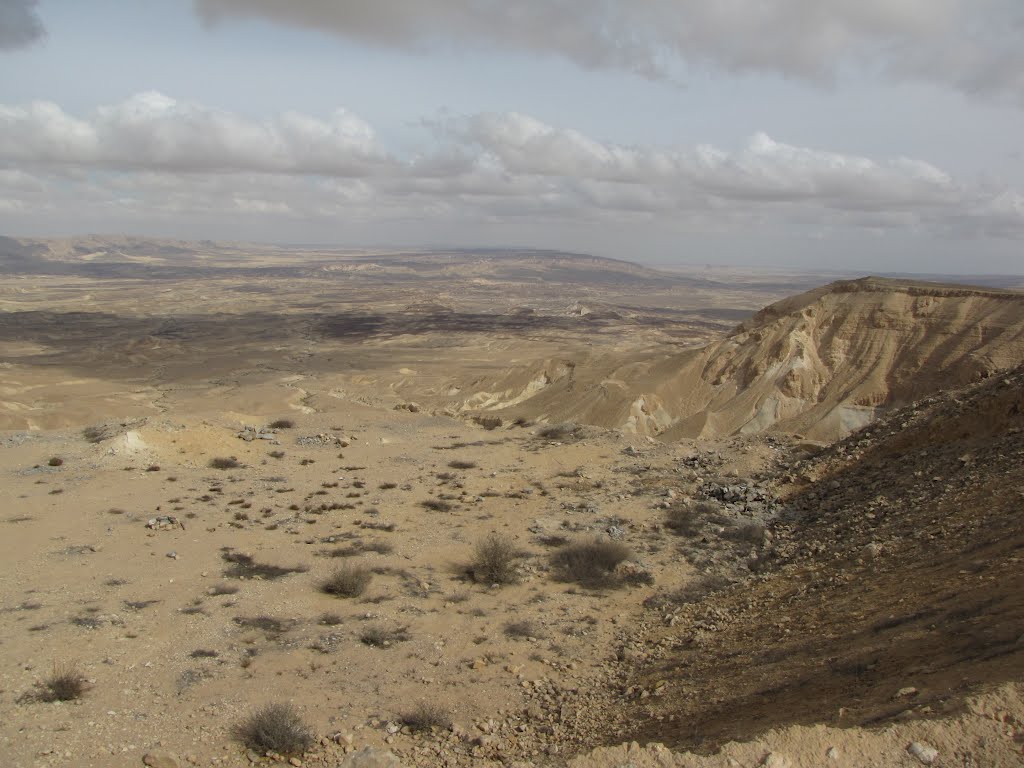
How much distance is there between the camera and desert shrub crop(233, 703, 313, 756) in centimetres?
712

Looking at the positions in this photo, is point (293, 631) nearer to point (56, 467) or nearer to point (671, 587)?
point (671, 587)

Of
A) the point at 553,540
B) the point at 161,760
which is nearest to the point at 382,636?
the point at 161,760

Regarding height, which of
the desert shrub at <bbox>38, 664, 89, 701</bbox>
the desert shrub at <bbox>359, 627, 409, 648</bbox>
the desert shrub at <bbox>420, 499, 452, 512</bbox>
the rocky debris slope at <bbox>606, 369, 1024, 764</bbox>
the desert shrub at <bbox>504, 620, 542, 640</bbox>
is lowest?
the desert shrub at <bbox>420, 499, 452, 512</bbox>

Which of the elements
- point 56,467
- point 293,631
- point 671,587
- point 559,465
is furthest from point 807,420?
point 56,467

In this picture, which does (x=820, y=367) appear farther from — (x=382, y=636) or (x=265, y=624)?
(x=265, y=624)

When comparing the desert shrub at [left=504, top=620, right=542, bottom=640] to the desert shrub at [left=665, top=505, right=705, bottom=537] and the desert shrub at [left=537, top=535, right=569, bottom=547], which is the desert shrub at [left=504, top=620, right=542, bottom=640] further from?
the desert shrub at [left=665, top=505, right=705, bottom=537]

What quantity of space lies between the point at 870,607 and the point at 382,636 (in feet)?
22.7

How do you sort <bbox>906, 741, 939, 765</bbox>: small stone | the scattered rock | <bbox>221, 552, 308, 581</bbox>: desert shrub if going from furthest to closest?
<bbox>221, 552, 308, 581</bbox>: desert shrub, the scattered rock, <bbox>906, 741, 939, 765</bbox>: small stone

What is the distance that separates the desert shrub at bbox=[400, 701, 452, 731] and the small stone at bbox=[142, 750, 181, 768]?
7.83 feet

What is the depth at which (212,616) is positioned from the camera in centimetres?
1081

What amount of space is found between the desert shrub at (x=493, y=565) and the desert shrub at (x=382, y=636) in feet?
8.18

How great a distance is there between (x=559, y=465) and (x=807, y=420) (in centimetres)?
1635

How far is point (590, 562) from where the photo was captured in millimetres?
12992

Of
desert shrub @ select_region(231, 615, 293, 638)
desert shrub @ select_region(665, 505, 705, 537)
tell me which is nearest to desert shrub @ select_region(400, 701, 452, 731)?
desert shrub @ select_region(231, 615, 293, 638)
